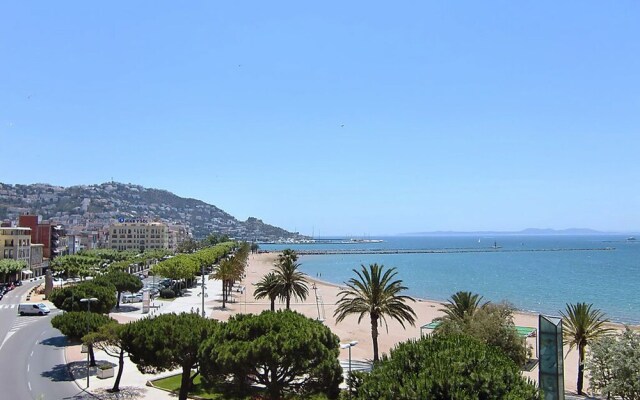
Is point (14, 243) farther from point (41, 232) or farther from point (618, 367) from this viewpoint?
point (618, 367)

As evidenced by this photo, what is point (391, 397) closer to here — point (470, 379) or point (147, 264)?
point (470, 379)

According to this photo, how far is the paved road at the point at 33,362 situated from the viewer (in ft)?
86.2

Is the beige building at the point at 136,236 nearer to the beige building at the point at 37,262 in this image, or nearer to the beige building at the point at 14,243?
the beige building at the point at 37,262

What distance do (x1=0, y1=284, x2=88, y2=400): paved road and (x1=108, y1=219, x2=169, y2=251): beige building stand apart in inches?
5551

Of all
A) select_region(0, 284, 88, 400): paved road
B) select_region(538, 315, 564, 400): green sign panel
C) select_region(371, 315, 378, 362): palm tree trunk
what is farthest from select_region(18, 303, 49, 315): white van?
select_region(538, 315, 564, 400): green sign panel

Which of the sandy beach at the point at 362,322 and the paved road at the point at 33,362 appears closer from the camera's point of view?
the paved road at the point at 33,362

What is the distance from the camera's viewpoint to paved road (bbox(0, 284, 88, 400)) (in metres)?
26.3

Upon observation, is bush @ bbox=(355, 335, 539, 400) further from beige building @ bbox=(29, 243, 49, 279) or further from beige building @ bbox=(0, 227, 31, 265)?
beige building @ bbox=(29, 243, 49, 279)

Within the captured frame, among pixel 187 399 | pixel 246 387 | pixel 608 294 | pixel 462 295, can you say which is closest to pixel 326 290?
pixel 608 294

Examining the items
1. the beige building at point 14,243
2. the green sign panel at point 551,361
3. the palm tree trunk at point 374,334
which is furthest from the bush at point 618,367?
the beige building at point 14,243

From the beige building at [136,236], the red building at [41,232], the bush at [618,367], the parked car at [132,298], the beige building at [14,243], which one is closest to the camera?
the bush at [618,367]

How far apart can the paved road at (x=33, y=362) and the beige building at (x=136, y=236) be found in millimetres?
140986

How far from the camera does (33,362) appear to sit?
3222cm

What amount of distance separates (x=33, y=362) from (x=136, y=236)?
533ft
